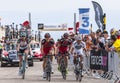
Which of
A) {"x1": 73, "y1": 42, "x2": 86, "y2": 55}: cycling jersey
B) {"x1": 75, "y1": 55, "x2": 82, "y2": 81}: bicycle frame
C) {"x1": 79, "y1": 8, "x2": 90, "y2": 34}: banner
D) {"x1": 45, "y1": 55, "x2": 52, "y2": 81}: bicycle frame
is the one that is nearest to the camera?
{"x1": 75, "y1": 55, "x2": 82, "y2": 81}: bicycle frame

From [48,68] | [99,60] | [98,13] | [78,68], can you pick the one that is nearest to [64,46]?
[48,68]

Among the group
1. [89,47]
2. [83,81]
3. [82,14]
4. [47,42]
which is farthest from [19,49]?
[82,14]

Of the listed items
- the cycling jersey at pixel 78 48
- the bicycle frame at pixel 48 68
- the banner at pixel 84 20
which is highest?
the banner at pixel 84 20

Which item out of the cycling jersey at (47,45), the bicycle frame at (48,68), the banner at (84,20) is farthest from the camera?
the banner at (84,20)

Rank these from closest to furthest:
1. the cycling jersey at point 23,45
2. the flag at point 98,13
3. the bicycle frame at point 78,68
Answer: the bicycle frame at point 78,68, the cycling jersey at point 23,45, the flag at point 98,13

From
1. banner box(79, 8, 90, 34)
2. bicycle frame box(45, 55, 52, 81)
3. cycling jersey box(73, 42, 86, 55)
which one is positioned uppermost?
banner box(79, 8, 90, 34)

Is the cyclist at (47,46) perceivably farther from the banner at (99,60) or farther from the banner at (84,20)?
the banner at (84,20)

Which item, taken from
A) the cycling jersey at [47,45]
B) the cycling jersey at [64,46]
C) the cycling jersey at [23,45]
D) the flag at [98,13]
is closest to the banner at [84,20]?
the flag at [98,13]

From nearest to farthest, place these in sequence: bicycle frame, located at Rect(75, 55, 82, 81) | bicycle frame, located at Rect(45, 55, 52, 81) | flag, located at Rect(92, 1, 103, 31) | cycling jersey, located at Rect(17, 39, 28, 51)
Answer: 1. bicycle frame, located at Rect(75, 55, 82, 81)
2. bicycle frame, located at Rect(45, 55, 52, 81)
3. cycling jersey, located at Rect(17, 39, 28, 51)
4. flag, located at Rect(92, 1, 103, 31)

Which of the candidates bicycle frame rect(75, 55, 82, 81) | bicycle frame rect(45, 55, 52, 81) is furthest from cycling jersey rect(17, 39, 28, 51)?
bicycle frame rect(75, 55, 82, 81)

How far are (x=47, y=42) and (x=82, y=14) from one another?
929cm

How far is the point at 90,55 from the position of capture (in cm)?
2448

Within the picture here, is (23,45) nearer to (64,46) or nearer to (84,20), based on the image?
(64,46)

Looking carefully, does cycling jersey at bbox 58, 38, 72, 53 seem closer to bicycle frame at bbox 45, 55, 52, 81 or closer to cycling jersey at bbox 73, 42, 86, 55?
cycling jersey at bbox 73, 42, 86, 55
